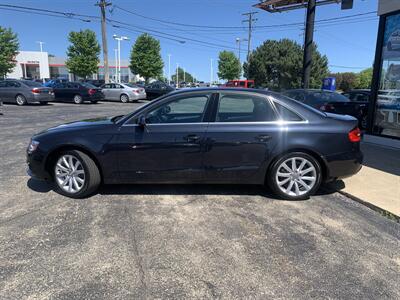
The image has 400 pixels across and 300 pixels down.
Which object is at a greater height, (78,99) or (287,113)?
(287,113)

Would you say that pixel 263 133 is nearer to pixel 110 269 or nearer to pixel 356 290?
pixel 356 290

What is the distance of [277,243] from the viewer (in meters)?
3.48

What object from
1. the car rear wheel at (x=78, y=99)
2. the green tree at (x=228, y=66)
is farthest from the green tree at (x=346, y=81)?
the car rear wheel at (x=78, y=99)

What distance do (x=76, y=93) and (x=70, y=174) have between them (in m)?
18.7

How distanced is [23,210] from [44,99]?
1683 cm

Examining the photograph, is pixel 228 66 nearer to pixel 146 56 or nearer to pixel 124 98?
pixel 146 56

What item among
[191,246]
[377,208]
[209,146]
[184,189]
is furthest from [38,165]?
[377,208]

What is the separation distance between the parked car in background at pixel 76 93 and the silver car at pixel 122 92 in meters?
2.60

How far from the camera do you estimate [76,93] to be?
21.8 metres

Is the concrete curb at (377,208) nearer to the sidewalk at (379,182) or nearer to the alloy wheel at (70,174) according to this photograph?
the sidewalk at (379,182)

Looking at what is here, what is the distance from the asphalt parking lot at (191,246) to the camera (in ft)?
9.00

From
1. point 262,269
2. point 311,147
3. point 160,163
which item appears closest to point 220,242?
point 262,269

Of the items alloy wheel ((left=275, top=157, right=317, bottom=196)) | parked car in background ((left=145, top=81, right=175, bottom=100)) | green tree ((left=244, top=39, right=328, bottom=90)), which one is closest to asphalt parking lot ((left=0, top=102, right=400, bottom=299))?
alloy wheel ((left=275, top=157, right=317, bottom=196))

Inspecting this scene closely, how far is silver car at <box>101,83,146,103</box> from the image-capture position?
24.6 meters
